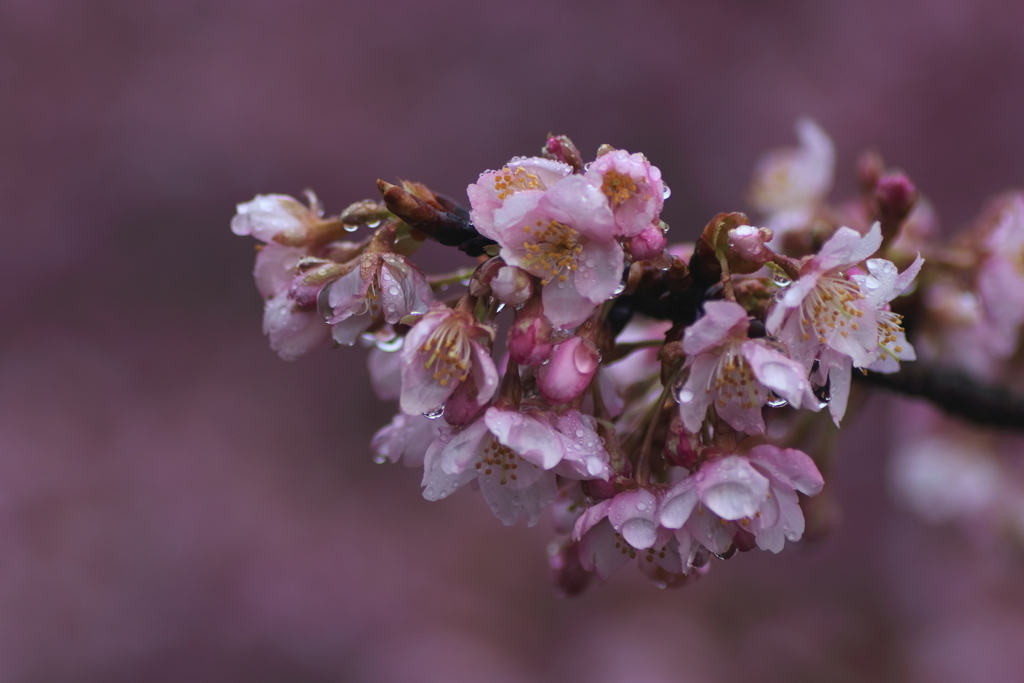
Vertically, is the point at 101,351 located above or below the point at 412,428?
below

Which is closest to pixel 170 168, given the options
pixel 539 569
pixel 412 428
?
pixel 539 569

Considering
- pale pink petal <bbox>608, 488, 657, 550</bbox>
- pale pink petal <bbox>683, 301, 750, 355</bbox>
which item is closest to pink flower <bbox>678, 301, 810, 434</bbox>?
pale pink petal <bbox>683, 301, 750, 355</bbox>

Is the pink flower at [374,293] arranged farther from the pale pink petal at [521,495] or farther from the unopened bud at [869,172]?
the unopened bud at [869,172]

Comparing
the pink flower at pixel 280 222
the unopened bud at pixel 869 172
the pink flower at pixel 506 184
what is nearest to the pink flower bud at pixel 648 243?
the pink flower at pixel 506 184

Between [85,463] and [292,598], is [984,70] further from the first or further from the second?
[85,463]

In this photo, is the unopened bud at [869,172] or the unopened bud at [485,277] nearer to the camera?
the unopened bud at [485,277]

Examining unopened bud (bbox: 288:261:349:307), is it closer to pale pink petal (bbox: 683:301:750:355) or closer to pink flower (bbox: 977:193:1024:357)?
pale pink petal (bbox: 683:301:750:355)

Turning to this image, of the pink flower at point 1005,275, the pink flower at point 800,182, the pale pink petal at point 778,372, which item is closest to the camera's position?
the pale pink petal at point 778,372
